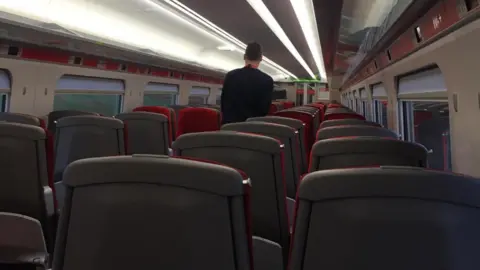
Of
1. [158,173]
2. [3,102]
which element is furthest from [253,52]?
[158,173]

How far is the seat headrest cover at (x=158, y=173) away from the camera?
1.31 meters

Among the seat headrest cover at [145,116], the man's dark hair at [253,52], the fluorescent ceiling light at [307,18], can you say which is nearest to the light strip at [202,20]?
the man's dark hair at [253,52]

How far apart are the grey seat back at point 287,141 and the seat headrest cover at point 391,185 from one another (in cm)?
182

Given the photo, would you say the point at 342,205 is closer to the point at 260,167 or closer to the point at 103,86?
the point at 260,167

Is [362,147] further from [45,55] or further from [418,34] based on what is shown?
[45,55]

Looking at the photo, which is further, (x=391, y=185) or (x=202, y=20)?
(x=202, y=20)

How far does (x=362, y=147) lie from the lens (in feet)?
7.26

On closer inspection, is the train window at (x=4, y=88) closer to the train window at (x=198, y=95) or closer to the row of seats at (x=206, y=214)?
the row of seats at (x=206, y=214)

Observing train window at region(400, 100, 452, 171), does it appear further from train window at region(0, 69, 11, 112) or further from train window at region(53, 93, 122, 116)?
train window at region(53, 93, 122, 116)

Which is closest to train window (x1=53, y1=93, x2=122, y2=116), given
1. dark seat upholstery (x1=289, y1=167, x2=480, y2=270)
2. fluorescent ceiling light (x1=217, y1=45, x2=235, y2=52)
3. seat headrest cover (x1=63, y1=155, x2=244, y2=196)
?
fluorescent ceiling light (x1=217, y1=45, x2=235, y2=52)

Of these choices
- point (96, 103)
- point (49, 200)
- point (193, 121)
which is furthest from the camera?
point (96, 103)

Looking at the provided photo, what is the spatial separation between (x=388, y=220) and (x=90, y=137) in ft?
8.05

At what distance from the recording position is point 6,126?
2.29m

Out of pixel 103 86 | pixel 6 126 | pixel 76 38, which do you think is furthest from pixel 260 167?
pixel 103 86
